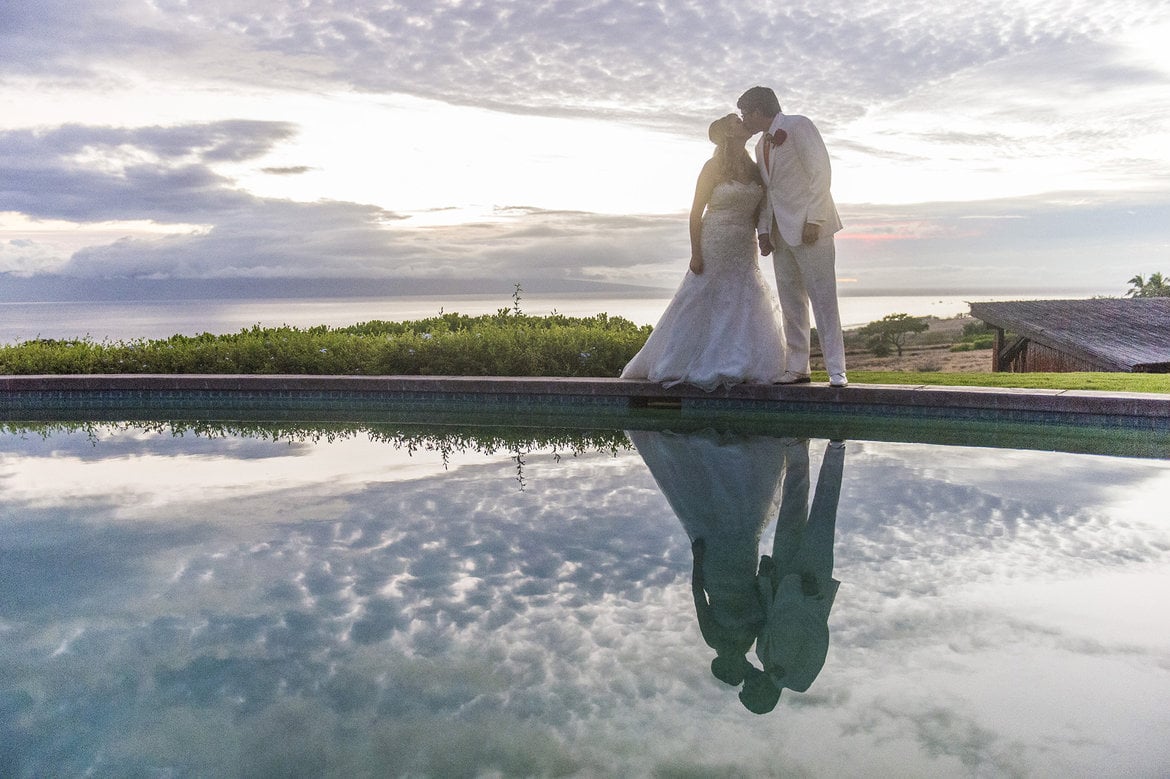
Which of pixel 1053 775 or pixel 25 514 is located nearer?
pixel 1053 775

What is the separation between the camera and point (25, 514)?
4953 millimetres

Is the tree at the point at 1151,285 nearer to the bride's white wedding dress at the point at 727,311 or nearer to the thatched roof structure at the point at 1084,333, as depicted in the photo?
the thatched roof structure at the point at 1084,333

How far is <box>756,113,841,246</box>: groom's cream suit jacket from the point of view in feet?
23.5

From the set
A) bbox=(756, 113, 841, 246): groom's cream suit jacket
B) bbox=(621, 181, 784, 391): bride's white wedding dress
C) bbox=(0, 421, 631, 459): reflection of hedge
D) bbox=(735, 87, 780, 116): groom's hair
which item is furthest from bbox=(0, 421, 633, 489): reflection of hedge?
bbox=(735, 87, 780, 116): groom's hair

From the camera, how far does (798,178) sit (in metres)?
7.28

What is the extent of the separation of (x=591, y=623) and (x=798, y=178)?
513cm

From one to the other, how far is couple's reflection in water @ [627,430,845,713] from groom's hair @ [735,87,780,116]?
2.66 m

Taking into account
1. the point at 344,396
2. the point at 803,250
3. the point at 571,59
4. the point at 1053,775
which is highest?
the point at 571,59

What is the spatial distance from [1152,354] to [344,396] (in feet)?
41.9

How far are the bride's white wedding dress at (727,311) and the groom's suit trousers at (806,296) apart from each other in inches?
6.2

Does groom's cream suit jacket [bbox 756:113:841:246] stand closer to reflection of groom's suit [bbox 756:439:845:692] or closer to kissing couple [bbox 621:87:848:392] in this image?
kissing couple [bbox 621:87:848:392]

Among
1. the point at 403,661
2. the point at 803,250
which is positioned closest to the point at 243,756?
the point at 403,661

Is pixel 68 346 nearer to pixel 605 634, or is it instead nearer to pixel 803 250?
pixel 803 250

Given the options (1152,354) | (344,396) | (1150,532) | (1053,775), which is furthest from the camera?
(1152,354)
